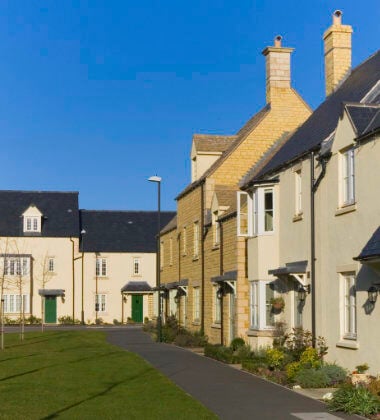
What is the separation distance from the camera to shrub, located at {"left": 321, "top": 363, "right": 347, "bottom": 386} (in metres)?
17.5

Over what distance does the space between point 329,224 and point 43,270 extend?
44.2 m

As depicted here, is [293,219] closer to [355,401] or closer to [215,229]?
[355,401]

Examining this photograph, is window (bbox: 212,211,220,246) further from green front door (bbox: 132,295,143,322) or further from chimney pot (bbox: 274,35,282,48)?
green front door (bbox: 132,295,143,322)

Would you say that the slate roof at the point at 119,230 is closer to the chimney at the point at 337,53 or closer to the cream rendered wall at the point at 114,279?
the cream rendered wall at the point at 114,279

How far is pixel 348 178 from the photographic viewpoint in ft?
60.3

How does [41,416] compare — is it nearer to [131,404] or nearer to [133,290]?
[131,404]

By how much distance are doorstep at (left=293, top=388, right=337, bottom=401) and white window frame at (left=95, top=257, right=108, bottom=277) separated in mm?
46518

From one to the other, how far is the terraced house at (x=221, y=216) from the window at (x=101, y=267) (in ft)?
76.6

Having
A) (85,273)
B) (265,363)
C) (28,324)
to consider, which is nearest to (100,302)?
(85,273)

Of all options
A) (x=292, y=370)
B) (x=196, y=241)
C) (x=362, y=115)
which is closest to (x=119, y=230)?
(x=196, y=241)

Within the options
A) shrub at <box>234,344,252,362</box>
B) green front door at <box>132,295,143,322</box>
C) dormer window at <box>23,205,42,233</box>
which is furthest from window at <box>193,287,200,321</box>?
dormer window at <box>23,205,42,233</box>

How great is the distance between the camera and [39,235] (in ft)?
202

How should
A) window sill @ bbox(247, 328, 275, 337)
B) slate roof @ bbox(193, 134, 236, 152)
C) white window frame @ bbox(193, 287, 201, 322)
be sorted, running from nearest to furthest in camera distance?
window sill @ bbox(247, 328, 275, 337) → white window frame @ bbox(193, 287, 201, 322) → slate roof @ bbox(193, 134, 236, 152)

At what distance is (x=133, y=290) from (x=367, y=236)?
46.2 meters
